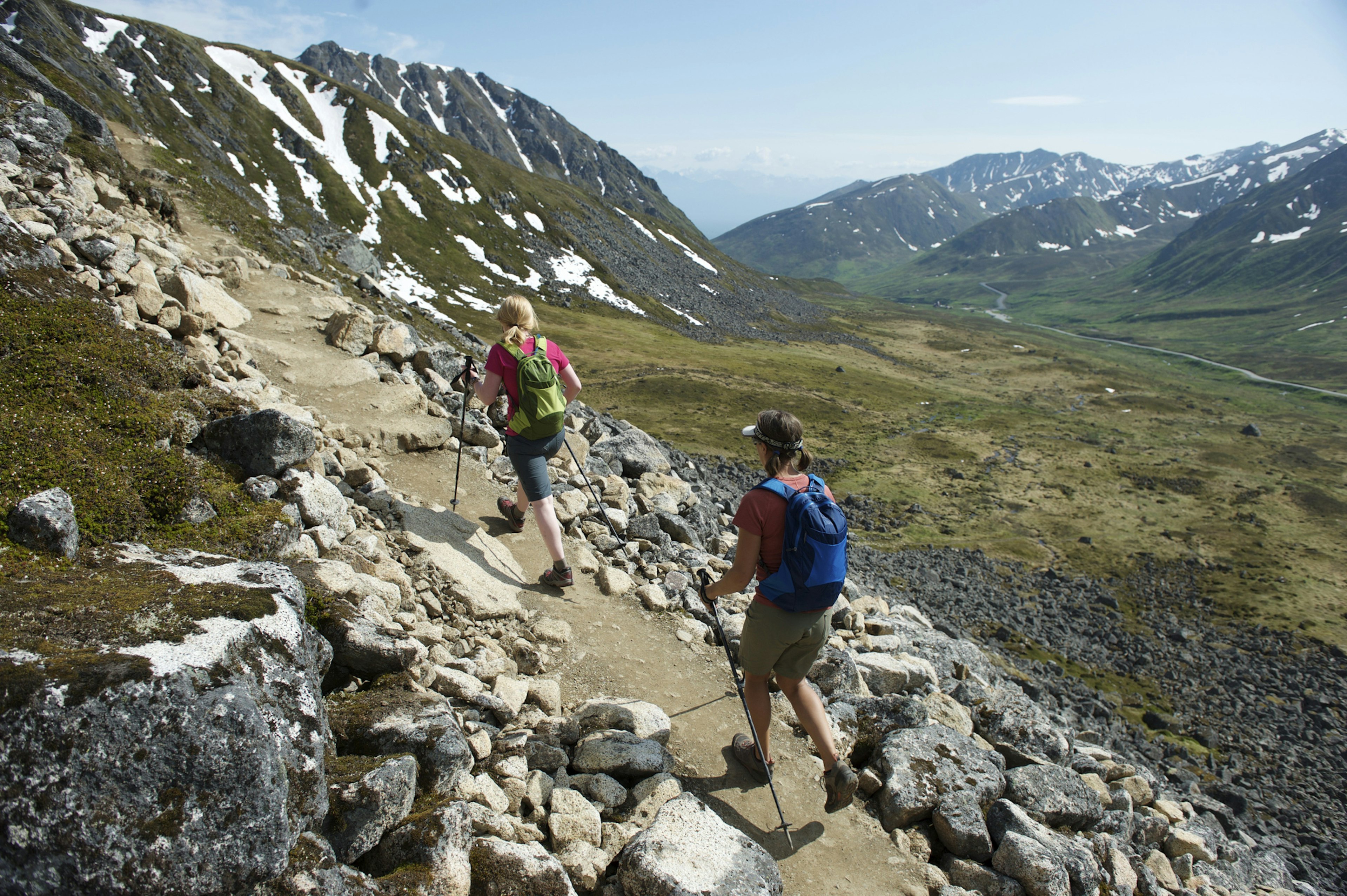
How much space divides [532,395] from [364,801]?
533 centimetres

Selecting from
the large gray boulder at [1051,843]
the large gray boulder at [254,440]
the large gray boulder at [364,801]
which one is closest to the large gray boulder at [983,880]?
the large gray boulder at [1051,843]

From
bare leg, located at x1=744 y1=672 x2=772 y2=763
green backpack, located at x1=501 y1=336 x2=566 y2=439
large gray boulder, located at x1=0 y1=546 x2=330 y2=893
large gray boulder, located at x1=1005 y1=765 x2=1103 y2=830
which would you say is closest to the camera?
large gray boulder, located at x1=0 y1=546 x2=330 y2=893

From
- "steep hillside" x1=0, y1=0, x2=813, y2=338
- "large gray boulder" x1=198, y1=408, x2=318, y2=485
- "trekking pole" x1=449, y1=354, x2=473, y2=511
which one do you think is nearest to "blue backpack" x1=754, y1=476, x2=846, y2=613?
"large gray boulder" x1=198, y1=408, x2=318, y2=485

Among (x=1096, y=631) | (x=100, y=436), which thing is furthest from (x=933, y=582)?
(x=100, y=436)

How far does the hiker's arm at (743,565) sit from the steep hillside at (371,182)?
2321 inches

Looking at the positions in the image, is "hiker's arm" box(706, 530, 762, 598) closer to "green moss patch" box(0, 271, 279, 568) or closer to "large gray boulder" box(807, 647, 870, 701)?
"large gray boulder" box(807, 647, 870, 701)

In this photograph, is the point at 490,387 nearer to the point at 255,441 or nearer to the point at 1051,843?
the point at 255,441

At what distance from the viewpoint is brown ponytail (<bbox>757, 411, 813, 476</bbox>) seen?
608cm

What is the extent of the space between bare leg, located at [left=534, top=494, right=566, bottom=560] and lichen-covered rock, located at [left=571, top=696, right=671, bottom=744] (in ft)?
8.65

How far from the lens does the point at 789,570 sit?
19.4 feet

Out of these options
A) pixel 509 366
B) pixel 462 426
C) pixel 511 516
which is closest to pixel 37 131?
pixel 462 426

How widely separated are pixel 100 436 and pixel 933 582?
35.6 meters

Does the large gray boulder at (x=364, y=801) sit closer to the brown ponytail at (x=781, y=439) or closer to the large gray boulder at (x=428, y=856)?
the large gray boulder at (x=428, y=856)

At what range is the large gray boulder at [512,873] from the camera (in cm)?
464
